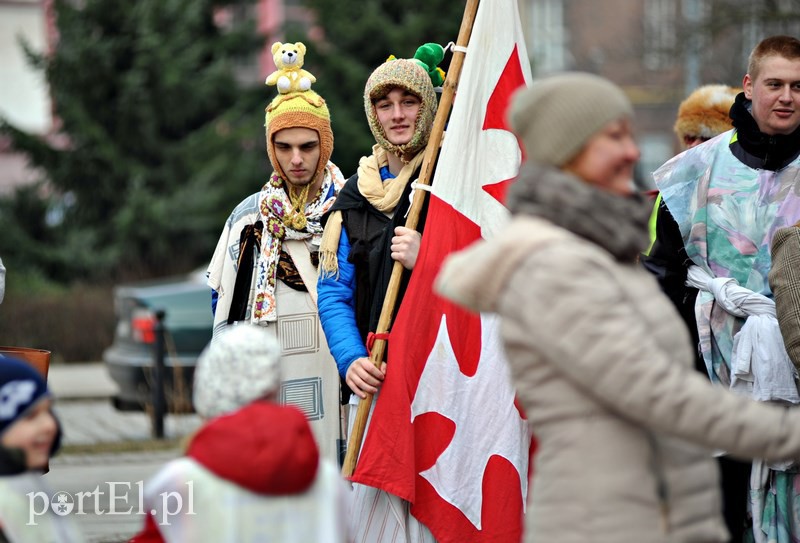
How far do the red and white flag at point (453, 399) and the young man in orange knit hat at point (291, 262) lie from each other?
651 millimetres

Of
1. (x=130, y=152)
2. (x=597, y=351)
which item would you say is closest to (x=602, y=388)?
(x=597, y=351)

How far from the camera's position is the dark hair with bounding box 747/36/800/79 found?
183 inches

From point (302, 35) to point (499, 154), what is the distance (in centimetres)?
1540

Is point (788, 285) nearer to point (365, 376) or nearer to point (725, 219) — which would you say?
point (725, 219)

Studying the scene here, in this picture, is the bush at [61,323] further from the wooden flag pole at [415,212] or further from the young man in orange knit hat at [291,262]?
the wooden flag pole at [415,212]

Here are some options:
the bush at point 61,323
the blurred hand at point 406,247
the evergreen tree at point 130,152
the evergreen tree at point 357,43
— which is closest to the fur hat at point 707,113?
the blurred hand at point 406,247

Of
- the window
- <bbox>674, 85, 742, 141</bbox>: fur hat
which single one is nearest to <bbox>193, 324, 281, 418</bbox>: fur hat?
<bbox>674, 85, 742, 141</bbox>: fur hat

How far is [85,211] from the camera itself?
68.5ft

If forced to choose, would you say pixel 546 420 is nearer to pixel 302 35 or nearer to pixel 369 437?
pixel 369 437

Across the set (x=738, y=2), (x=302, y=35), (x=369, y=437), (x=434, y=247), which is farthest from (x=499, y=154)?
(x=302, y=35)

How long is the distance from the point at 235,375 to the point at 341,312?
1785 millimetres

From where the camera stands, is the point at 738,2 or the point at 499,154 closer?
the point at 499,154

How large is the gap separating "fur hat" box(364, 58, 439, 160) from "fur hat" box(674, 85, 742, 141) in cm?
173

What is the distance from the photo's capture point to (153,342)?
11.2 metres
